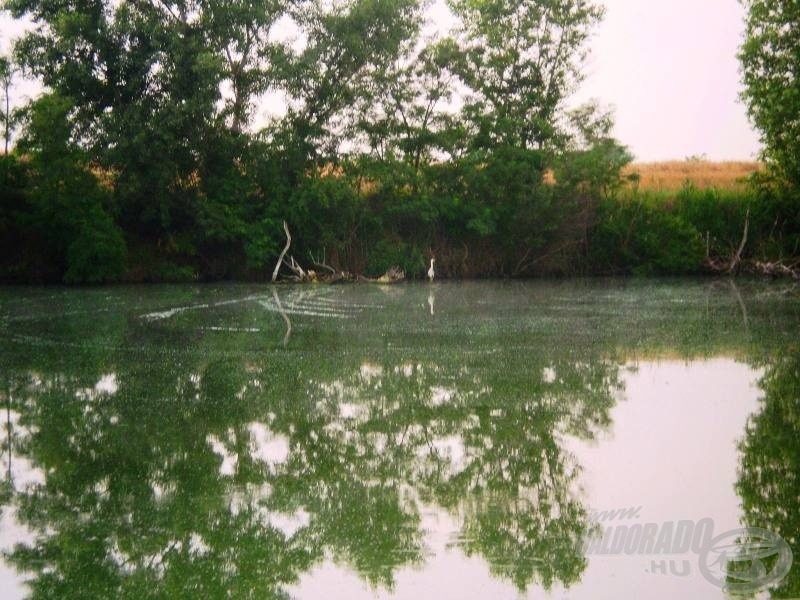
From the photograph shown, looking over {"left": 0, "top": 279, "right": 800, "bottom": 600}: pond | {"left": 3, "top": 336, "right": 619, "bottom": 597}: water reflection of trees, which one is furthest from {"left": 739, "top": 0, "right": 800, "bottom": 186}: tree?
{"left": 3, "top": 336, "right": 619, "bottom": 597}: water reflection of trees

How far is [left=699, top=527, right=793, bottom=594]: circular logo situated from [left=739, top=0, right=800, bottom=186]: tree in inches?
731

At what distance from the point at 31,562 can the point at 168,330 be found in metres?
7.47

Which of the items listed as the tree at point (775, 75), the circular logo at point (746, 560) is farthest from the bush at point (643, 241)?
the circular logo at point (746, 560)

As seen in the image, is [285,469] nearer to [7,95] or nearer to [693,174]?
[7,95]

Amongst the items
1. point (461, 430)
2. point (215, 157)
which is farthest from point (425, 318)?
point (215, 157)

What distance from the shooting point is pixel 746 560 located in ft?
11.5

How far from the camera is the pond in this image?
3502 mm

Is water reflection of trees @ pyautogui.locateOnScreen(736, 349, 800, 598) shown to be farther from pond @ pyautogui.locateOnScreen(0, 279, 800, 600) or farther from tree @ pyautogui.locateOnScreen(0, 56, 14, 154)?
tree @ pyautogui.locateOnScreen(0, 56, 14, 154)

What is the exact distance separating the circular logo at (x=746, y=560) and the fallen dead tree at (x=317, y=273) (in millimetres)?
16783

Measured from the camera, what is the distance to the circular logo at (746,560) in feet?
10.9

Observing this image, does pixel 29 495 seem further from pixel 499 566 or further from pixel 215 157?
pixel 215 157

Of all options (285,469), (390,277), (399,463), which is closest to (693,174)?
(390,277)

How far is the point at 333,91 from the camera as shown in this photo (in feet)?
69.2

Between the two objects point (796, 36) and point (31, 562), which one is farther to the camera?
point (796, 36)
